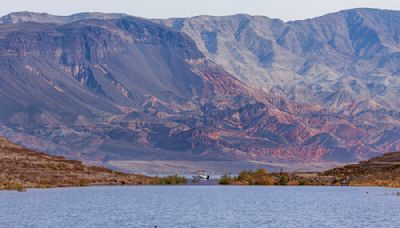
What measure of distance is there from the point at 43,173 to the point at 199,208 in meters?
63.1

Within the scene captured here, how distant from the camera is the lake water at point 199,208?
96875 millimetres

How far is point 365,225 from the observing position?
92625mm

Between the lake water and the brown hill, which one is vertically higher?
the brown hill

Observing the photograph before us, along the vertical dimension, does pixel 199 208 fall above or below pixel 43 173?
below

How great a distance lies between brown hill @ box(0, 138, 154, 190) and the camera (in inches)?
6570

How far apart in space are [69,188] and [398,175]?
188ft

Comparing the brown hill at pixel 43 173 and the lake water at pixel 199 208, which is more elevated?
the brown hill at pixel 43 173

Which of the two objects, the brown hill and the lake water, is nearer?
the lake water

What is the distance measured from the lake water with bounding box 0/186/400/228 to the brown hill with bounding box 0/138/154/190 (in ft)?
27.6

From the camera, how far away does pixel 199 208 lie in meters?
119

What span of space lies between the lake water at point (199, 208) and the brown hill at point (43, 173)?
8400 mm

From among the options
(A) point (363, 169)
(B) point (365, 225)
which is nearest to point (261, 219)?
(B) point (365, 225)

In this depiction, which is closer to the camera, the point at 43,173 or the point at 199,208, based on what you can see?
the point at 199,208

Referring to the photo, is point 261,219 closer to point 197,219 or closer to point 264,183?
point 197,219
